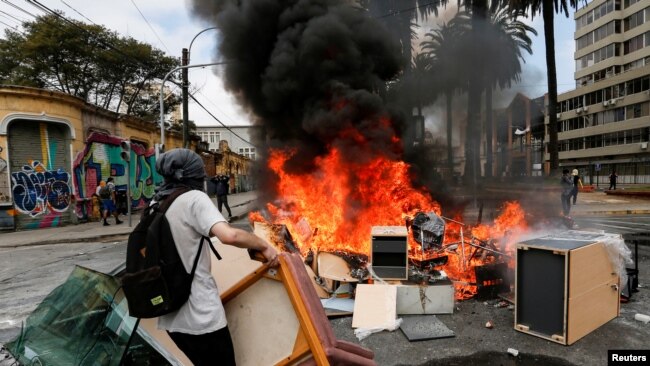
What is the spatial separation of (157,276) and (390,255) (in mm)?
3564

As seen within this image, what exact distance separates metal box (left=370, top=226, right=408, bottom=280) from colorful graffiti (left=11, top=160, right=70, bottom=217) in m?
13.2

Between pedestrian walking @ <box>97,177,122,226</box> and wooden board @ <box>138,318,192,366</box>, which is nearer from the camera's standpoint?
wooden board @ <box>138,318,192,366</box>

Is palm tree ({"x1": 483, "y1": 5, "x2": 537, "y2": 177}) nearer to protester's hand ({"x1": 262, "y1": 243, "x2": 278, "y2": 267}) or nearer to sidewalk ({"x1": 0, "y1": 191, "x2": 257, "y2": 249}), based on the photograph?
sidewalk ({"x1": 0, "y1": 191, "x2": 257, "y2": 249})

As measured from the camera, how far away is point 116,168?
16281 mm

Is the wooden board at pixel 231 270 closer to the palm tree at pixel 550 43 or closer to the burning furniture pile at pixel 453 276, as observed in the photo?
the burning furniture pile at pixel 453 276

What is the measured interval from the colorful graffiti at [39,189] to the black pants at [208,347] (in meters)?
14.1

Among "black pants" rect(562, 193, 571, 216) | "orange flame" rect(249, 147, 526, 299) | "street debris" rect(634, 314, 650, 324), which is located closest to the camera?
"street debris" rect(634, 314, 650, 324)

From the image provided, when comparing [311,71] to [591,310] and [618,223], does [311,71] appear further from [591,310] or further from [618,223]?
[618,223]

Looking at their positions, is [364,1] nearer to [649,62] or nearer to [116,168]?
[116,168]

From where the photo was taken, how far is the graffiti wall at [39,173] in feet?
41.6

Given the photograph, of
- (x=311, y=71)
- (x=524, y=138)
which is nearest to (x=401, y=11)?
(x=311, y=71)

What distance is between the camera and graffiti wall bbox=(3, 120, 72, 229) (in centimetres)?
1267

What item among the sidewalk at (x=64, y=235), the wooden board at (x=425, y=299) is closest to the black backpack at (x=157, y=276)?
the wooden board at (x=425, y=299)

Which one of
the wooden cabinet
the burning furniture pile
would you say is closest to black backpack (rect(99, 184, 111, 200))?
the burning furniture pile
